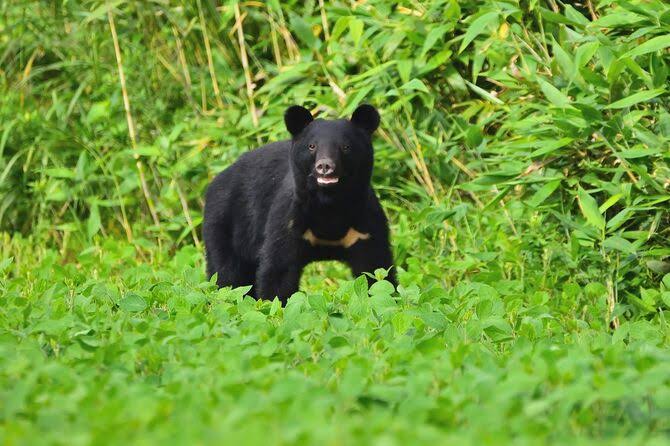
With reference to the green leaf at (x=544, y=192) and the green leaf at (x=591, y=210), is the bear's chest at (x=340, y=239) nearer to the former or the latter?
the green leaf at (x=544, y=192)

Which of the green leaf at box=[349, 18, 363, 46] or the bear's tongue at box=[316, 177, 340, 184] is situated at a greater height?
the green leaf at box=[349, 18, 363, 46]

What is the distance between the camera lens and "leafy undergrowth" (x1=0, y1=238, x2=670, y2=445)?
3488 mm

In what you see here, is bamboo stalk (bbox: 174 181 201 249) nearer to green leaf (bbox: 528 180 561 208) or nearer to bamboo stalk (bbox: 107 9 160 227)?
bamboo stalk (bbox: 107 9 160 227)

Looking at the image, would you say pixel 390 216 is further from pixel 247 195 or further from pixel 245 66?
pixel 247 195

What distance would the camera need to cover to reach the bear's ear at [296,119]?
21.4 feet

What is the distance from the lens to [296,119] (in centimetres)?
656

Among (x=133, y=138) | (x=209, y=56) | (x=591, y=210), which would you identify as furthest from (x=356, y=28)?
(x=133, y=138)

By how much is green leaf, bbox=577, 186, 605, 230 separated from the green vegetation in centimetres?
2

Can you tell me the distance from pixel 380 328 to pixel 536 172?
2.14 m

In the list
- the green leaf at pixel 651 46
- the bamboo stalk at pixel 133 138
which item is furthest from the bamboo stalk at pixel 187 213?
the green leaf at pixel 651 46

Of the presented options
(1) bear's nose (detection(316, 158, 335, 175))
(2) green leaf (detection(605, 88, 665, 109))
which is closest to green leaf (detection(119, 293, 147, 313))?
(1) bear's nose (detection(316, 158, 335, 175))

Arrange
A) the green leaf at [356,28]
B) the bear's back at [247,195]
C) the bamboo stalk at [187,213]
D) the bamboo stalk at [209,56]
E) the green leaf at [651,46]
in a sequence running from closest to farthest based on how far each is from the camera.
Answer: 1. the green leaf at [651,46]
2. the bear's back at [247,195]
3. the green leaf at [356,28]
4. the bamboo stalk at [187,213]
5. the bamboo stalk at [209,56]

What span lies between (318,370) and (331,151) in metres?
2.10

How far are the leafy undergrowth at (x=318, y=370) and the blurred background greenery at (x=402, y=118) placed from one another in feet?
2.78
